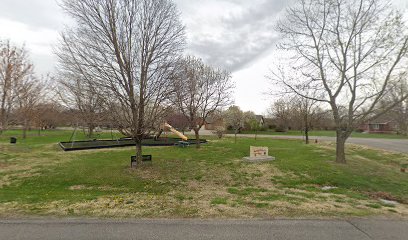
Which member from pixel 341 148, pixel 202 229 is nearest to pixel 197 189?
pixel 202 229

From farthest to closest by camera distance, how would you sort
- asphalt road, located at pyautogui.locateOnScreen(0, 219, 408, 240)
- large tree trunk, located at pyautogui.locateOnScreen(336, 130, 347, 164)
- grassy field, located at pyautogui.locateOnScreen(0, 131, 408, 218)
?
large tree trunk, located at pyautogui.locateOnScreen(336, 130, 347, 164)
grassy field, located at pyautogui.locateOnScreen(0, 131, 408, 218)
asphalt road, located at pyautogui.locateOnScreen(0, 219, 408, 240)

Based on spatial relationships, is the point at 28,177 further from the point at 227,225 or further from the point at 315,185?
the point at 315,185

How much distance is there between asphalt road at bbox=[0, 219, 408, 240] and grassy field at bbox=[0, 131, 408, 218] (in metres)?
0.41

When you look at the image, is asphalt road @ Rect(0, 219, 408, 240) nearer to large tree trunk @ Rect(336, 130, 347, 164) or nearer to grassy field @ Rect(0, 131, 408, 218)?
grassy field @ Rect(0, 131, 408, 218)

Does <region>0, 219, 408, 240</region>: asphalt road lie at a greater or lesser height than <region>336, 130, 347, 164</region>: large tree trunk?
lesser

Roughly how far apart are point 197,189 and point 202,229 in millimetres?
3941

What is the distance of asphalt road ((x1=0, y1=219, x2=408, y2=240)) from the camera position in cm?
389

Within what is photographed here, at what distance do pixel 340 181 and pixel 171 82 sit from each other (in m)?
8.67

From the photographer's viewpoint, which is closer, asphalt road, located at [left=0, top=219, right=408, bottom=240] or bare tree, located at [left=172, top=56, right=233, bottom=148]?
asphalt road, located at [left=0, top=219, right=408, bottom=240]

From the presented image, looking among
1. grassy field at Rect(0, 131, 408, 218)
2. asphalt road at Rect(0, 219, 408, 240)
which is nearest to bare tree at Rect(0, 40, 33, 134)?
grassy field at Rect(0, 131, 408, 218)

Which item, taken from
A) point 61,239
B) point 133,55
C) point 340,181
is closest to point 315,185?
point 340,181

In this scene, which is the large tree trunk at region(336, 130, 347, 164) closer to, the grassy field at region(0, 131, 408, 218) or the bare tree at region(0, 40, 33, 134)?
the grassy field at region(0, 131, 408, 218)

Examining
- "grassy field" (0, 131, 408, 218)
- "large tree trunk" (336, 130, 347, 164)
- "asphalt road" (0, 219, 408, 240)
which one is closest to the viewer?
"asphalt road" (0, 219, 408, 240)

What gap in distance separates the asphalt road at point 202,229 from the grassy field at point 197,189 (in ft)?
1.33
